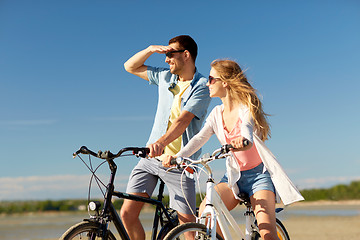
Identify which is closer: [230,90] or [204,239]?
[204,239]

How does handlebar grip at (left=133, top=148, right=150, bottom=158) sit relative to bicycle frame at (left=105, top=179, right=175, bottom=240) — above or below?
above

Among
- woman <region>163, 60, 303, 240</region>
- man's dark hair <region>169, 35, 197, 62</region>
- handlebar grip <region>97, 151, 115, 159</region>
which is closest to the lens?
handlebar grip <region>97, 151, 115, 159</region>

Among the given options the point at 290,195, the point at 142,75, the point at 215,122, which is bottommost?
the point at 290,195

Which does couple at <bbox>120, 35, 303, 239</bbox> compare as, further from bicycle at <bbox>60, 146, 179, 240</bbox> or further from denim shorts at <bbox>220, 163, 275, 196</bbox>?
bicycle at <bbox>60, 146, 179, 240</bbox>

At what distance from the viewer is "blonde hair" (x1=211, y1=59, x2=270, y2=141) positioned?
143 inches

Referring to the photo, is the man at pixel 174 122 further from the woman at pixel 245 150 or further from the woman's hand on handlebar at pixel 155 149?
the woman at pixel 245 150

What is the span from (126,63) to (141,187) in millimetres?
1490

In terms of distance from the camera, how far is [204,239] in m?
3.25

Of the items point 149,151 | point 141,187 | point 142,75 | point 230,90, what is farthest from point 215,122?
point 142,75

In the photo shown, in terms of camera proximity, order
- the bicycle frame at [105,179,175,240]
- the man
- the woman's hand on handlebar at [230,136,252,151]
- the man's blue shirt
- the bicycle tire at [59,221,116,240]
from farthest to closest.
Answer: the man's blue shirt, the man, the bicycle frame at [105,179,175,240], the woman's hand on handlebar at [230,136,252,151], the bicycle tire at [59,221,116,240]

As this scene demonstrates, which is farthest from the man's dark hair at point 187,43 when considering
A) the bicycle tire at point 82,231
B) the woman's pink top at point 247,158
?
the bicycle tire at point 82,231

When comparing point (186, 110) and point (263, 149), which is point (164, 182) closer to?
point (186, 110)

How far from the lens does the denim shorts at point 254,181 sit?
3646 millimetres

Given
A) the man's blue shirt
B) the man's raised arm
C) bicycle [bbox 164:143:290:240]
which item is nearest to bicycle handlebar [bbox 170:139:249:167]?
bicycle [bbox 164:143:290:240]
